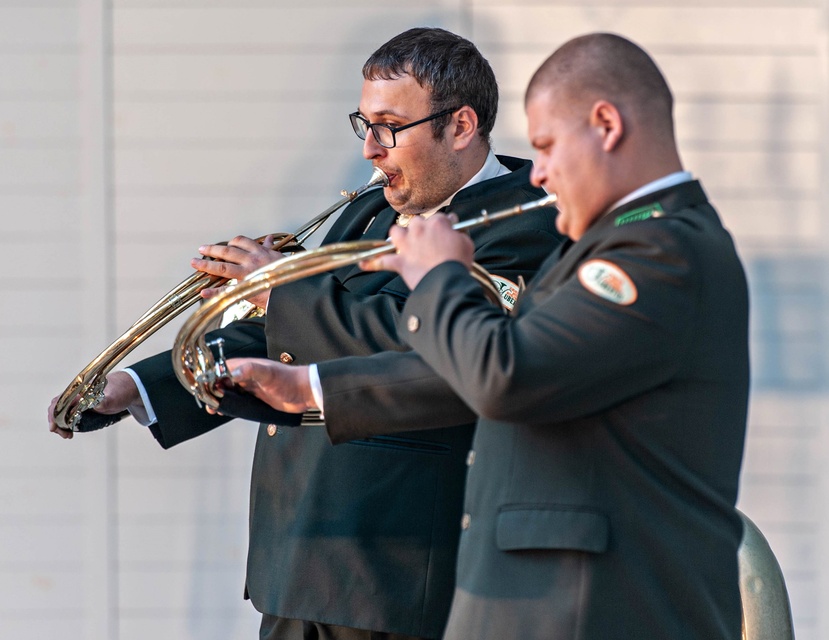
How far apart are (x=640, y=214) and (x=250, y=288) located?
27.3 inches

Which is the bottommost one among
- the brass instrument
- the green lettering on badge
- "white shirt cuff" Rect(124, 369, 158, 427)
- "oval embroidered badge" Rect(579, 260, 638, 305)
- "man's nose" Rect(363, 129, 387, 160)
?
the brass instrument

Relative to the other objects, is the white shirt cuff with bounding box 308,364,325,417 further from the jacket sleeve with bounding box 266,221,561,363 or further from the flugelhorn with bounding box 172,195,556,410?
the jacket sleeve with bounding box 266,221,561,363

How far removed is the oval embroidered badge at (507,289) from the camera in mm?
2611

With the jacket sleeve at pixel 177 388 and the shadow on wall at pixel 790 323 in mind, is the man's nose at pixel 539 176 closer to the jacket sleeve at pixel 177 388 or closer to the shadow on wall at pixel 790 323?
the jacket sleeve at pixel 177 388

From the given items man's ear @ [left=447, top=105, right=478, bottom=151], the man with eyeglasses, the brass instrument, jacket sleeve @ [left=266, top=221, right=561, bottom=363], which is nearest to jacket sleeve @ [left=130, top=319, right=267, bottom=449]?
the man with eyeglasses

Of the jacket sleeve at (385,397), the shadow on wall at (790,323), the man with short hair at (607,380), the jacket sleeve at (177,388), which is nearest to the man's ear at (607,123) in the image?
the man with short hair at (607,380)

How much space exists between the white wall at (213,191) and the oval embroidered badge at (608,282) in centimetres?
231

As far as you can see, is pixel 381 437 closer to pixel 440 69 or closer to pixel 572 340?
pixel 440 69

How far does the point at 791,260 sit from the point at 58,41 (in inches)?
96.0

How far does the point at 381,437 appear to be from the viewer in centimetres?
272

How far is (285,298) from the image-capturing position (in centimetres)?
268

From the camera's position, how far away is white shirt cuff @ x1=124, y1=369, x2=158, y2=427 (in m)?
2.99

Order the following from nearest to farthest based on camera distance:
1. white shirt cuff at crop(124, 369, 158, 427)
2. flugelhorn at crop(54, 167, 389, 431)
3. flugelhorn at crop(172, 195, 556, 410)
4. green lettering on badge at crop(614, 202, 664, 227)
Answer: green lettering on badge at crop(614, 202, 664, 227) < flugelhorn at crop(172, 195, 556, 410) < flugelhorn at crop(54, 167, 389, 431) < white shirt cuff at crop(124, 369, 158, 427)

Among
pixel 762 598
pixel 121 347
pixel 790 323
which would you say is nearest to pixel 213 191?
pixel 121 347
